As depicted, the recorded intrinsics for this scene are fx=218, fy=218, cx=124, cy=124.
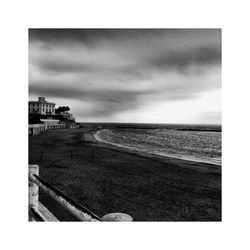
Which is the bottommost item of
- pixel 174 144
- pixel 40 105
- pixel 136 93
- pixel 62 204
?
pixel 174 144

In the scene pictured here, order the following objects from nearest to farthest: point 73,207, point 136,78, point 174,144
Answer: point 73,207 → point 136,78 → point 174,144

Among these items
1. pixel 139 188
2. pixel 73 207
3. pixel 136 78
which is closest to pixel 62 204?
pixel 73 207

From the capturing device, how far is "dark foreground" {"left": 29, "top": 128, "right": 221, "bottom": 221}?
3619 mm

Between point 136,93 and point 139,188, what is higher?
point 136,93

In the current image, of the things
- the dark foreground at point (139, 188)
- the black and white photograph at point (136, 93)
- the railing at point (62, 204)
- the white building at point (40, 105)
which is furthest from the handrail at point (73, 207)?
the white building at point (40, 105)

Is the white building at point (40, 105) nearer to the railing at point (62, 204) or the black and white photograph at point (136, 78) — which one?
the black and white photograph at point (136, 78)

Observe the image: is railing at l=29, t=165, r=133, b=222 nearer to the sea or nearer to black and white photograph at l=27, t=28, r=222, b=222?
black and white photograph at l=27, t=28, r=222, b=222

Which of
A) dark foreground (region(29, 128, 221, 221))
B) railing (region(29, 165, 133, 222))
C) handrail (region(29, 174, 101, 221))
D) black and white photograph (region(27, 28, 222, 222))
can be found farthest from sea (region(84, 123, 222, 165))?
handrail (region(29, 174, 101, 221))

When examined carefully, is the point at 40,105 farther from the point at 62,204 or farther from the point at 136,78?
the point at 62,204

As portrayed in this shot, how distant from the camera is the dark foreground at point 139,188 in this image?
3619 mm

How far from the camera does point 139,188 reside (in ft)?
15.7
